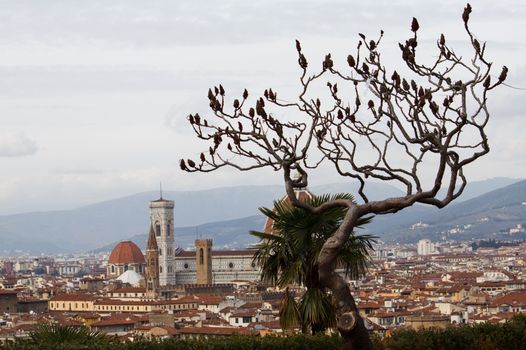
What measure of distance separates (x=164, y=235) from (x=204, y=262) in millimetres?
10706

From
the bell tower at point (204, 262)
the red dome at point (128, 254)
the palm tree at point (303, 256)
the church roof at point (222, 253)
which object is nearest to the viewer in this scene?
the palm tree at point (303, 256)

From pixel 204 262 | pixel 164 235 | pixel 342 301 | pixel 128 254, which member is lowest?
pixel 342 301

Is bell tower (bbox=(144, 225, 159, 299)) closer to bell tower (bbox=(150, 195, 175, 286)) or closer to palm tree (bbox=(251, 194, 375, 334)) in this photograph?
bell tower (bbox=(150, 195, 175, 286))

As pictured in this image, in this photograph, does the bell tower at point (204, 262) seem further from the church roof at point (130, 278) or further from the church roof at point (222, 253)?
the church roof at point (130, 278)

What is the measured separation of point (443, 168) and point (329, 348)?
360 cm

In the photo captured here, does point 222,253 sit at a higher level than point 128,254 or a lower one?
lower

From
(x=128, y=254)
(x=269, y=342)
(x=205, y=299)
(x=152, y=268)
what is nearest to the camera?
(x=269, y=342)

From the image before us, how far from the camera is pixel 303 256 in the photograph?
13.5m

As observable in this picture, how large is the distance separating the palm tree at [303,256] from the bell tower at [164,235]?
4356 inches

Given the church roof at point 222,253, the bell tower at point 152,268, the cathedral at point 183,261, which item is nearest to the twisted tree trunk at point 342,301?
the bell tower at point 152,268

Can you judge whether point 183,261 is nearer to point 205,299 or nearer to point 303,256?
point 205,299

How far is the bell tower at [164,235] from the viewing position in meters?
127

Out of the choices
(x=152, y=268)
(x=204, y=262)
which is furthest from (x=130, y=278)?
(x=152, y=268)

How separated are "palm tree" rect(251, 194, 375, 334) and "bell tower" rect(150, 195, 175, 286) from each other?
11065 centimetres
